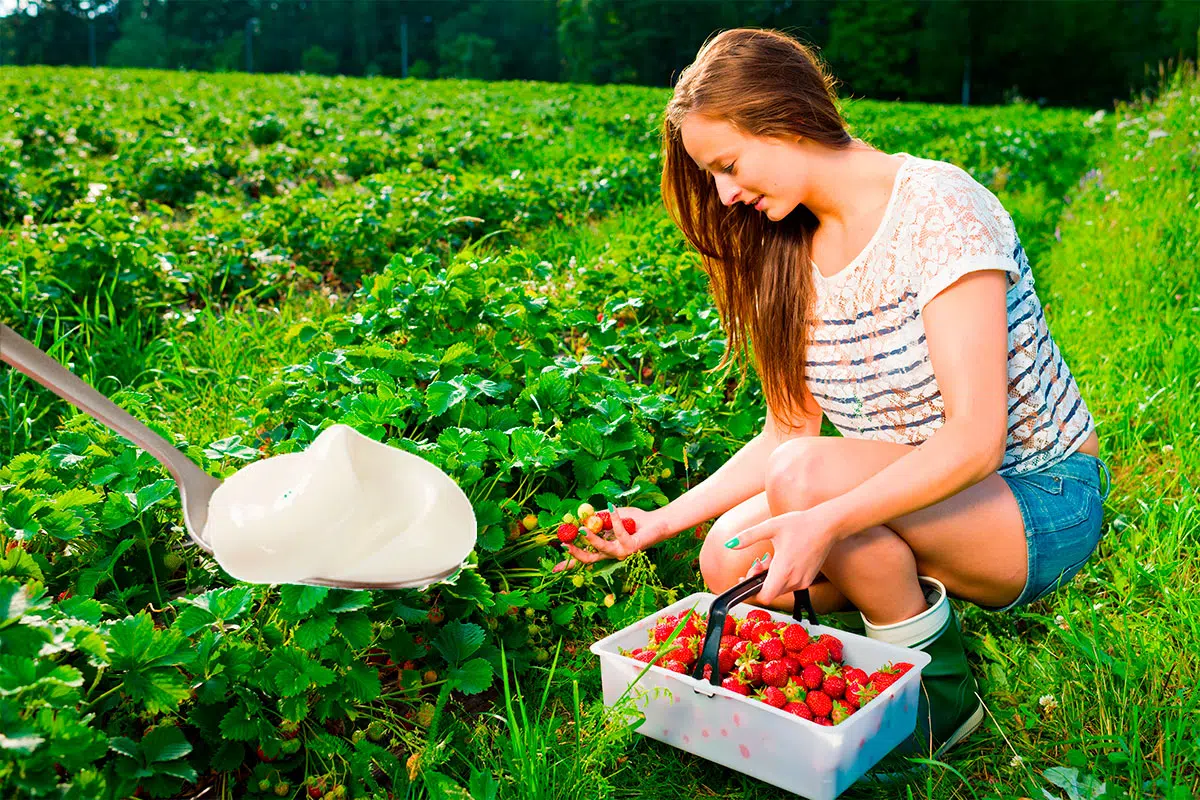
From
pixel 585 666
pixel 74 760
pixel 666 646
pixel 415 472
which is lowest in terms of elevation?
pixel 585 666

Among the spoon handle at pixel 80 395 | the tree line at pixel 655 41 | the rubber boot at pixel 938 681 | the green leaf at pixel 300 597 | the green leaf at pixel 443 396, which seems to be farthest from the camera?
the tree line at pixel 655 41

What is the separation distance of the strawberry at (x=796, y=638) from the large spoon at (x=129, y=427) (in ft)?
2.26

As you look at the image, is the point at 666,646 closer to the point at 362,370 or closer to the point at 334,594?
the point at 334,594

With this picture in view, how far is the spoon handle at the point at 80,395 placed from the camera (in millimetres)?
1300

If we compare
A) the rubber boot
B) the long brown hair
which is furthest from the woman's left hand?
the long brown hair

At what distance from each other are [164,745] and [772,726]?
937mm

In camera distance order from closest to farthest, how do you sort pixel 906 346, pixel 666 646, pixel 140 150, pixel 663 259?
pixel 666 646, pixel 906 346, pixel 663 259, pixel 140 150

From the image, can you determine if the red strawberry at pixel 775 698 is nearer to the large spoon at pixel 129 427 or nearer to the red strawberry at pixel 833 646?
the red strawberry at pixel 833 646

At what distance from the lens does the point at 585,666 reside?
2.17 meters

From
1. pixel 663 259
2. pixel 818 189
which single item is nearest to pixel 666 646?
pixel 818 189

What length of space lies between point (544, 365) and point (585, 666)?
994 millimetres

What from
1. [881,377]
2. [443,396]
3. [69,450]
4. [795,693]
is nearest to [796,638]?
[795,693]

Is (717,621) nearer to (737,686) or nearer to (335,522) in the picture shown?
(737,686)

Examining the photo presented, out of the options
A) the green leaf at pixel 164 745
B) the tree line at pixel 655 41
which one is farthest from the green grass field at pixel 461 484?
the tree line at pixel 655 41
